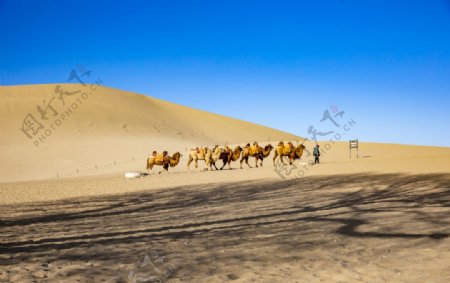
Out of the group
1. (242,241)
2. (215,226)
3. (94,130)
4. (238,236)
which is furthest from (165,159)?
(94,130)

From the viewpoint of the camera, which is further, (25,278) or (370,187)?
(370,187)

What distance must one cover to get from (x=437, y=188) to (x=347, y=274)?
9281mm

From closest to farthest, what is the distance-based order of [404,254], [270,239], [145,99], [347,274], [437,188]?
1. [347,274]
2. [404,254]
3. [270,239]
4. [437,188]
5. [145,99]

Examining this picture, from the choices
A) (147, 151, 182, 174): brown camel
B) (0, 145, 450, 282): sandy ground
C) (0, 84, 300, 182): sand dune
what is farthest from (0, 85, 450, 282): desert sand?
(0, 84, 300, 182): sand dune

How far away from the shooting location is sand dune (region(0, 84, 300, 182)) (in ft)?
129

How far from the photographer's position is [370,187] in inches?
→ 516

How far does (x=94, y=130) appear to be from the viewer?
205 feet

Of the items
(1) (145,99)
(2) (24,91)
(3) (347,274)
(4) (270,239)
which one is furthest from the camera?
(1) (145,99)

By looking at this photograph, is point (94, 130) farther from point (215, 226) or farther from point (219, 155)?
point (215, 226)

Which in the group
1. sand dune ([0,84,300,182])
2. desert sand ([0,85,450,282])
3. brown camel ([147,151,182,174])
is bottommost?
desert sand ([0,85,450,282])

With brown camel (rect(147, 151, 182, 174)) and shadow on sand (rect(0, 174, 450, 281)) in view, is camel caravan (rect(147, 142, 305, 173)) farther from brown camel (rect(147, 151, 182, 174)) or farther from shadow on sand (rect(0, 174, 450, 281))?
shadow on sand (rect(0, 174, 450, 281))

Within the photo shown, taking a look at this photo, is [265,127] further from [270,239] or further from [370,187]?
[270,239]

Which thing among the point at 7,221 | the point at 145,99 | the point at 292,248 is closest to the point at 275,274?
the point at 292,248

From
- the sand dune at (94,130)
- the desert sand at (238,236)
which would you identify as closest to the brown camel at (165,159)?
the sand dune at (94,130)
